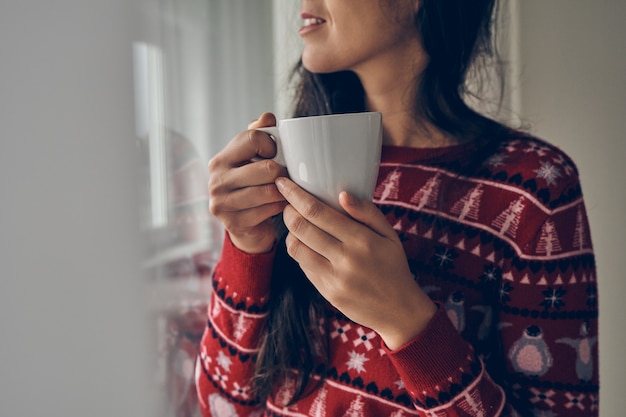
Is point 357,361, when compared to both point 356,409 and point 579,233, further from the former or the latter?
point 579,233

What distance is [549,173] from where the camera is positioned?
0.69 metres

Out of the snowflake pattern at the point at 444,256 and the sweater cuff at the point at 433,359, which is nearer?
the sweater cuff at the point at 433,359

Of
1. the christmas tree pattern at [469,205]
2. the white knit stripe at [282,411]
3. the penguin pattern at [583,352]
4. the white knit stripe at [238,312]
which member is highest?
the christmas tree pattern at [469,205]

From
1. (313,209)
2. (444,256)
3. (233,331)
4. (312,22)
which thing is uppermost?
(312,22)

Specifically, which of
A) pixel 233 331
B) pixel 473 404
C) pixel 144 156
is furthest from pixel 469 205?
pixel 144 156

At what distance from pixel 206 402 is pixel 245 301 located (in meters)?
0.19

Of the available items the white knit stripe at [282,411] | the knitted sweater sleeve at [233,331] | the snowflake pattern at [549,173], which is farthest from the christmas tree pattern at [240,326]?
the snowflake pattern at [549,173]

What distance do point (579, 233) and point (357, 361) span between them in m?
0.33

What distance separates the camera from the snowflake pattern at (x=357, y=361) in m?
0.68

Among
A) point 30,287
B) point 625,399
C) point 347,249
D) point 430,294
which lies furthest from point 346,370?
point 625,399

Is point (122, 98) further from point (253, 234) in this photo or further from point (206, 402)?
point (206, 402)

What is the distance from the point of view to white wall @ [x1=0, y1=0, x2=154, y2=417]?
0.62 m

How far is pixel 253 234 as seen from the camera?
26.0 inches

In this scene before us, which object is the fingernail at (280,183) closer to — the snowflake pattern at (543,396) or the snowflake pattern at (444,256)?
the snowflake pattern at (444,256)
